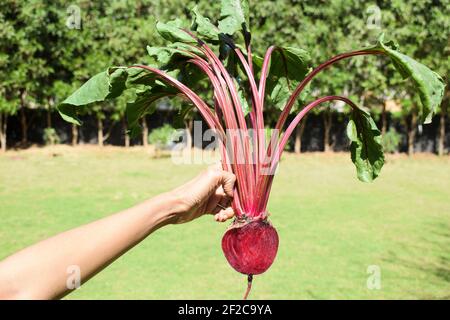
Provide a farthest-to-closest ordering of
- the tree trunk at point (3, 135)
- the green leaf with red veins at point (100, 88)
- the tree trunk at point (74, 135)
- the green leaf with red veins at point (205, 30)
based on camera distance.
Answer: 1. the tree trunk at point (74, 135)
2. the tree trunk at point (3, 135)
3. the green leaf with red veins at point (205, 30)
4. the green leaf with red veins at point (100, 88)

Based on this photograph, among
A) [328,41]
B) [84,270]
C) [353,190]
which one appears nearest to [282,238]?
[353,190]

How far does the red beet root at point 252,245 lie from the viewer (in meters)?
2.24

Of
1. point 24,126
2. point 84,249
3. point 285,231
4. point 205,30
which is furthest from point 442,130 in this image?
point 84,249

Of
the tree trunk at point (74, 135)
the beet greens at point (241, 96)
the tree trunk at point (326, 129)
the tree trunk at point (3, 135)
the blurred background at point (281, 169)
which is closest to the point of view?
the beet greens at point (241, 96)

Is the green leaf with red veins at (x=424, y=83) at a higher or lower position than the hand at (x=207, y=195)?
higher

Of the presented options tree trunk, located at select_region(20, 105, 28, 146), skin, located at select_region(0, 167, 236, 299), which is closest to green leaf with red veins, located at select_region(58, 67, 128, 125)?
skin, located at select_region(0, 167, 236, 299)

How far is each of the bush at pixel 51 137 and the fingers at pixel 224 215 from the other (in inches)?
681

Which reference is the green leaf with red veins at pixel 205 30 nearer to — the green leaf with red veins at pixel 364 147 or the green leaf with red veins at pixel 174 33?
the green leaf with red veins at pixel 174 33

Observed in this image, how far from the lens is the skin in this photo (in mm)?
1386

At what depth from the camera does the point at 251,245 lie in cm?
224

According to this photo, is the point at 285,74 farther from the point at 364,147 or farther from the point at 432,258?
the point at 432,258

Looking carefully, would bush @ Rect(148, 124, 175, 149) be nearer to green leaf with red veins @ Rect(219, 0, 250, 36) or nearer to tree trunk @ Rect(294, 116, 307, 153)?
tree trunk @ Rect(294, 116, 307, 153)

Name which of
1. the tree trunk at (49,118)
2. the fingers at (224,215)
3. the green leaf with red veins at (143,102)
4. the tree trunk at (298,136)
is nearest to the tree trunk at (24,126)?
the tree trunk at (49,118)

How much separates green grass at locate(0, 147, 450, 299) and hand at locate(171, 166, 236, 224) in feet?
9.78
